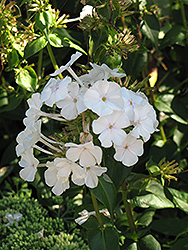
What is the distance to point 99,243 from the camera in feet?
2.69

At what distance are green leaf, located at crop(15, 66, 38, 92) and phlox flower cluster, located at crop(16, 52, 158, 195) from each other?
10.1 inches

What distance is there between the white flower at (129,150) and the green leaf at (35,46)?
38 cm

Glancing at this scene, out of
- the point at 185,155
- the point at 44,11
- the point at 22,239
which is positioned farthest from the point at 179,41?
the point at 22,239

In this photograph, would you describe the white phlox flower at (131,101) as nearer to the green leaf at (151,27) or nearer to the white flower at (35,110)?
the white flower at (35,110)

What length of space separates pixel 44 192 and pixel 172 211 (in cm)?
50

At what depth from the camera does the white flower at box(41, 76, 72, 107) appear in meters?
0.66

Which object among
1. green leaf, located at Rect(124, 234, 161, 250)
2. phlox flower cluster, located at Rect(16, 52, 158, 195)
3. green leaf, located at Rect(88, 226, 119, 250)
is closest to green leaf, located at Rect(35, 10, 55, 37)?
phlox flower cluster, located at Rect(16, 52, 158, 195)

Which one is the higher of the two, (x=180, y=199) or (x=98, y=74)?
(x=98, y=74)

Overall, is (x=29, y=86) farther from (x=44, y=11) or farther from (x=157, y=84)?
(x=157, y=84)

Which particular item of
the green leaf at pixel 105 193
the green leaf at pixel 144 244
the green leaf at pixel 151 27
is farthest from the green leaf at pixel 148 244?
the green leaf at pixel 151 27

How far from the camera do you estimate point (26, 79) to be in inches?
39.3

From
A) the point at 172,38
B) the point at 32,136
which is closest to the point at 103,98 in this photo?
the point at 32,136

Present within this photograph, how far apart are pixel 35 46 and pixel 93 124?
Answer: 38 cm

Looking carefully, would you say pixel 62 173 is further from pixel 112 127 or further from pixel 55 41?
pixel 55 41
